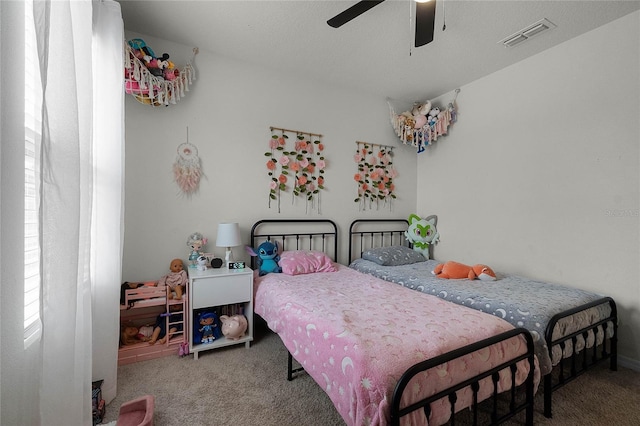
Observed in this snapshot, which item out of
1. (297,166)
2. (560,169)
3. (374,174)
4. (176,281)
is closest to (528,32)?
(560,169)

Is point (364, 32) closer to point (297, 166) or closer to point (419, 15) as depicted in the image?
point (419, 15)

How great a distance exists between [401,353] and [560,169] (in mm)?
2563

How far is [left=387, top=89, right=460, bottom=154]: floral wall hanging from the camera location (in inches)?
143

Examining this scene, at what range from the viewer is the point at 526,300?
2047 millimetres

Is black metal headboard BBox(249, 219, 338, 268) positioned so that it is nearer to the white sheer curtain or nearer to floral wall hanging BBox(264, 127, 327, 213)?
floral wall hanging BBox(264, 127, 327, 213)

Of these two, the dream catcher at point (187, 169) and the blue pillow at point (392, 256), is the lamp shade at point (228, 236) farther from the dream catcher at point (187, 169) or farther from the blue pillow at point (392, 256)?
the blue pillow at point (392, 256)

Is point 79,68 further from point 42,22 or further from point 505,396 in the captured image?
point 505,396

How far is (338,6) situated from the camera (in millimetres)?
2178

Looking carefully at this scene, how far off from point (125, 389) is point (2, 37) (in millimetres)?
2148

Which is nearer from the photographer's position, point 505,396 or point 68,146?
point 68,146

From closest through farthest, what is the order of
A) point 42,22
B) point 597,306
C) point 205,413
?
point 42,22 < point 205,413 < point 597,306

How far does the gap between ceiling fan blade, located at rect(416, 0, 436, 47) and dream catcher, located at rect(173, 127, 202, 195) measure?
213 centimetres

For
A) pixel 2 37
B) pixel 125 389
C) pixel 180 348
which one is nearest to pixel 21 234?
pixel 2 37

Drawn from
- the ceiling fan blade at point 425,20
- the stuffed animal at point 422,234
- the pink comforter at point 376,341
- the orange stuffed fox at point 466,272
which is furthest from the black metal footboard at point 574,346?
the ceiling fan blade at point 425,20
